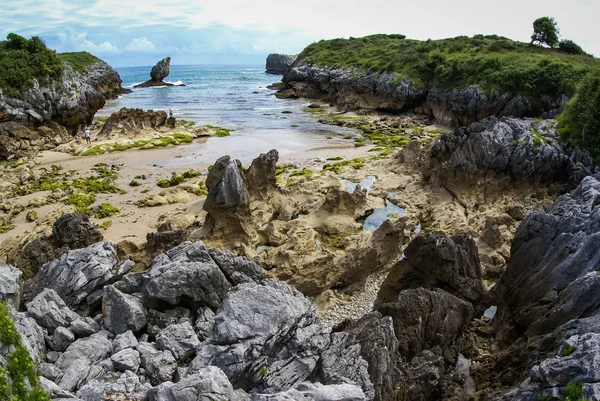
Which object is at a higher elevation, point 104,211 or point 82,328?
point 82,328

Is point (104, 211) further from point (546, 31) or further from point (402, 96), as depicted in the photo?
point (546, 31)

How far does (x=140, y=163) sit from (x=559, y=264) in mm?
38658

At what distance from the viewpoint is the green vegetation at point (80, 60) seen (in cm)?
10503

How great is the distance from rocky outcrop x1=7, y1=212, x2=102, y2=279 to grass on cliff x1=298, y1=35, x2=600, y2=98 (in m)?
55.9

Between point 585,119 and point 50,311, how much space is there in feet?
129

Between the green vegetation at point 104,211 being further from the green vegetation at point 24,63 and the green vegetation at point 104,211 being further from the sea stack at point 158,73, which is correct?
the sea stack at point 158,73

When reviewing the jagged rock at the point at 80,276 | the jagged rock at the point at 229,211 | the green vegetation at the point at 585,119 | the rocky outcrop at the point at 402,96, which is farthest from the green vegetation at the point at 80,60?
the jagged rock at the point at 80,276

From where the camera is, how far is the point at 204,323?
581 inches

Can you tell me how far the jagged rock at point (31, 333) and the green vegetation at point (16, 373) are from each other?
2.69 ft

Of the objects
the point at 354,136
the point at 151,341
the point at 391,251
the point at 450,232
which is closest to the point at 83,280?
the point at 151,341

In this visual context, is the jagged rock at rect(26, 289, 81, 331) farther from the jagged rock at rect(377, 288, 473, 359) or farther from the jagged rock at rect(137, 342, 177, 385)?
the jagged rock at rect(377, 288, 473, 359)

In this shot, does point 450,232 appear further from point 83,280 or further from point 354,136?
point 354,136

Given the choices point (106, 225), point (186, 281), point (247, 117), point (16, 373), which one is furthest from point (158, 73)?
point (16, 373)

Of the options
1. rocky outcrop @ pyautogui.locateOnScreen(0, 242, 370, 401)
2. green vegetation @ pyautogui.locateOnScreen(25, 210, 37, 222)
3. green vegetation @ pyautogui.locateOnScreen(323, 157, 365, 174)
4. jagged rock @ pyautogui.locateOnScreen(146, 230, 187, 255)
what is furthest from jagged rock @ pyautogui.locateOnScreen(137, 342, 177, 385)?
green vegetation @ pyautogui.locateOnScreen(323, 157, 365, 174)
